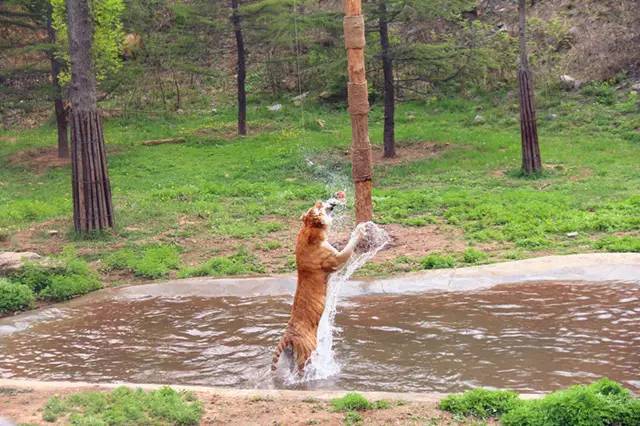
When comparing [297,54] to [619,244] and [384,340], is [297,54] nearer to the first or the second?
[619,244]

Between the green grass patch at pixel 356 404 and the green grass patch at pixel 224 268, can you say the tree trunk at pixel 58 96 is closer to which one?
the green grass patch at pixel 224 268

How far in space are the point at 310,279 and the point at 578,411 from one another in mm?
2778

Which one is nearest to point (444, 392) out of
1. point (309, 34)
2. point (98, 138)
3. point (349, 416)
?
point (349, 416)

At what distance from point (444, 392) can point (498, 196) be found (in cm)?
865

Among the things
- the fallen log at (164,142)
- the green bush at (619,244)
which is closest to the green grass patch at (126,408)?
the green bush at (619,244)

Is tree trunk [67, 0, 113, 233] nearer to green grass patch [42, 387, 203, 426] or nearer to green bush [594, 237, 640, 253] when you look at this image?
green grass patch [42, 387, 203, 426]

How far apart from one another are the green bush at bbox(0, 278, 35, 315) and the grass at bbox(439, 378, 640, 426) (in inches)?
247

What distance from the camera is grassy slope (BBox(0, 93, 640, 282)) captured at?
13.0 m

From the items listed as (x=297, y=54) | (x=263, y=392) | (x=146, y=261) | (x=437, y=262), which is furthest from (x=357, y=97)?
(x=297, y=54)

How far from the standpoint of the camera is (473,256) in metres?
11.3

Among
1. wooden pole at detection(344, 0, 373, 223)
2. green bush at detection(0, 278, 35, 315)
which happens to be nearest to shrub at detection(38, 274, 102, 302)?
green bush at detection(0, 278, 35, 315)

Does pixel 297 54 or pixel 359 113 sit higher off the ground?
pixel 297 54

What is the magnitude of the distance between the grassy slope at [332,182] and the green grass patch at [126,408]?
517 cm

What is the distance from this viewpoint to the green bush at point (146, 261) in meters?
11.7
